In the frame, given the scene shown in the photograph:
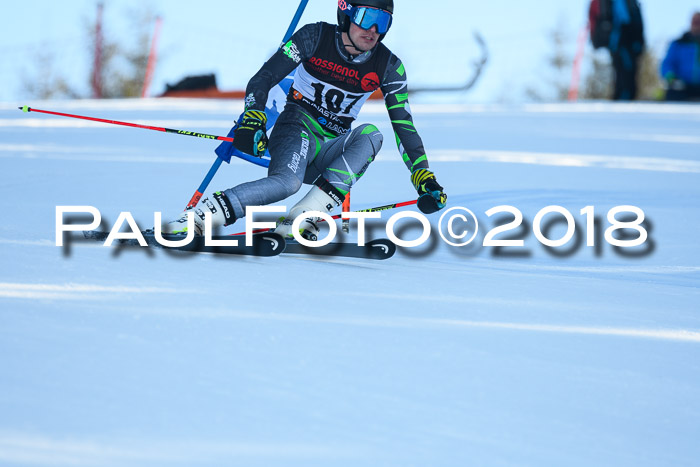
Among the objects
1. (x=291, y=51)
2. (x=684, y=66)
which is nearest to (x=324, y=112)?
(x=291, y=51)

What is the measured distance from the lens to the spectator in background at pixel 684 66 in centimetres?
1245

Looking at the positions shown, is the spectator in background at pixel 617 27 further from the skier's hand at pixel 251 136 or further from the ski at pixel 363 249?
the skier's hand at pixel 251 136

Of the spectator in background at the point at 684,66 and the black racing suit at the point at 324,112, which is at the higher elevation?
the spectator in background at the point at 684,66

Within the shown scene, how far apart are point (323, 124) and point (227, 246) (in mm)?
850

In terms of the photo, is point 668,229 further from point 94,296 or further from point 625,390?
point 94,296

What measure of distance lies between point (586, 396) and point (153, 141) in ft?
23.1

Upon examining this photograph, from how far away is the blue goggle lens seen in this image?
4.04 metres

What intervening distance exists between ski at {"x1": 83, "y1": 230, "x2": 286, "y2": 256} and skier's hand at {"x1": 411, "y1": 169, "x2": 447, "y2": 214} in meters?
0.61

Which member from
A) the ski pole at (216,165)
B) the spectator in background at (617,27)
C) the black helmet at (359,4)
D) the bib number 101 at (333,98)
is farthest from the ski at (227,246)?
the spectator in background at (617,27)

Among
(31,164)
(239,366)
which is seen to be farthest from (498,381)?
(31,164)

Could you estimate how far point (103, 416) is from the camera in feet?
6.41

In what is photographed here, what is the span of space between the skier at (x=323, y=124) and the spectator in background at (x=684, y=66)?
9173mm

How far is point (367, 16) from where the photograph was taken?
4.04 meters

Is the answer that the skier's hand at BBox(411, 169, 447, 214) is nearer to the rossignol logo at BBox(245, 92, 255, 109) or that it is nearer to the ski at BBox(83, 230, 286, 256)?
the ski at BBox(83, 230, 286, 256)
